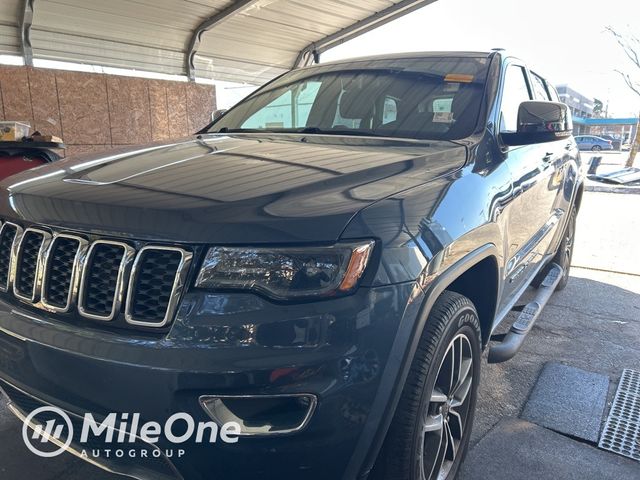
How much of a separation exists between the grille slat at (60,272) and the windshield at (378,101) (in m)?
1.53

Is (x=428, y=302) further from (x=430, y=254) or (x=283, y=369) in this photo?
(x=283, y=369)

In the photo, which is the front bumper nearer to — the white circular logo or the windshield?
the white circular logo

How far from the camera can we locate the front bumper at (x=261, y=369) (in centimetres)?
137

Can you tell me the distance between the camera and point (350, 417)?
1.42 m

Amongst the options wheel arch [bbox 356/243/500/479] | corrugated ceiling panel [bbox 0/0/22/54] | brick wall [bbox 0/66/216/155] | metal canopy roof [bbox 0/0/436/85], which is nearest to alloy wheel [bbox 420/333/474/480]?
wheel arch [bbox 356/243/500/479]

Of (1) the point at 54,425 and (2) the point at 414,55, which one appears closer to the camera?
(1) the point at 54,425

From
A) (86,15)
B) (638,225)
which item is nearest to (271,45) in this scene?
(86,15)

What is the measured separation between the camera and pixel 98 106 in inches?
464

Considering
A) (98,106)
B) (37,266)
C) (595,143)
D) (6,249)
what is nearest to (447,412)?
(37,266)

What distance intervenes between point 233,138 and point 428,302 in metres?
1.58

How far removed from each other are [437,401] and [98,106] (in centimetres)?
1189

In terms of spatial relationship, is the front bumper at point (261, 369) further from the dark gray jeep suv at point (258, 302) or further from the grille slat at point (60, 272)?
the grille slat at point (60, 272)

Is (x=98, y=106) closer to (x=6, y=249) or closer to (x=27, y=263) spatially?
(x=6, y=249)

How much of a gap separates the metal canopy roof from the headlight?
10.7 meters
